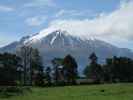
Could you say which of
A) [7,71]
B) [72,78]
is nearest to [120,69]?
[72,78]

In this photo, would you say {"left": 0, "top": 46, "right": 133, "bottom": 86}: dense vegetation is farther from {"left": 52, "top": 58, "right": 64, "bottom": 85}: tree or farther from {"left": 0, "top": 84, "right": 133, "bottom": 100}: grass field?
{"left": 0, "top": 84, "right": 133, "bottom": 100}: grass field

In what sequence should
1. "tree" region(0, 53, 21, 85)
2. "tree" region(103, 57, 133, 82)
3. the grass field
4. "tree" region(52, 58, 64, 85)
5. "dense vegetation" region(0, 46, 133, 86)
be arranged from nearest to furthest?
1. the grass field
2. "tree" region(0, 53, 21, 85)
3. "dense vegetation" region(0, 46, 133, 86)
4. "tree" region(52, 58, 64, 85)
5. "tree" region(103, 57, 133, 82)

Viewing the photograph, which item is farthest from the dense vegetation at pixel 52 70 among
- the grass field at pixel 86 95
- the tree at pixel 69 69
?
the grass field at pixel 86 95

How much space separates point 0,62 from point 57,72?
720 inches

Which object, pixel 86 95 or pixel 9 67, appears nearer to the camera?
pixel 86 95

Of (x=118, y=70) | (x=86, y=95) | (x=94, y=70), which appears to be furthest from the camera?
(x=94, y=70)

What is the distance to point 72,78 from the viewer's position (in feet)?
379

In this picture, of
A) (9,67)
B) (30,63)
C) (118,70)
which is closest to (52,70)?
(30,63)

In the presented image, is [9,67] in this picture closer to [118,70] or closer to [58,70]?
[58,70]

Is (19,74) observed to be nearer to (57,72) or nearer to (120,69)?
(57,72)

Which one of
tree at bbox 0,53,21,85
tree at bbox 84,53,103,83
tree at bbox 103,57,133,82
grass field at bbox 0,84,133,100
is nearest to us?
grass field at bbox 0,84,133,100

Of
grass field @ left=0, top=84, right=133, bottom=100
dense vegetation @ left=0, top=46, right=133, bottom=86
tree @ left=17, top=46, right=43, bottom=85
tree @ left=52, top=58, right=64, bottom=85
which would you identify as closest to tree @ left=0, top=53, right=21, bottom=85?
dense vegetation @ left=0, top=46, right=133, bottom=86

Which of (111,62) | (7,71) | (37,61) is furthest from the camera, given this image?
(111,62)

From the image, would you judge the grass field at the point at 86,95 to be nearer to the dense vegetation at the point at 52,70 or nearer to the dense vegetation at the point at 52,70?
the dense vegetation at the point at 52,70
